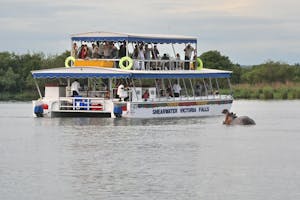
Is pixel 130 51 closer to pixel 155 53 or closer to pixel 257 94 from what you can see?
pixel 155 53

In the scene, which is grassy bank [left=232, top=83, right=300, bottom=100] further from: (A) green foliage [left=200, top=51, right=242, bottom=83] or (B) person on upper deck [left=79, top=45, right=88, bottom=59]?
(B) person on upper deck [left=79, top=45, right=88, bottom=59]

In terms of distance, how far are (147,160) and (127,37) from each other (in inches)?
742

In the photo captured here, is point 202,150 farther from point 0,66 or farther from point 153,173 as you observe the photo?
point 0,66

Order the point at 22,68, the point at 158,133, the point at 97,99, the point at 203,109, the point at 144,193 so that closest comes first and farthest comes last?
the point at 144,193
the point at 158,133
the point at 97,99
the point at 203,109
the point at 22,68

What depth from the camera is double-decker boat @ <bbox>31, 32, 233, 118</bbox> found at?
1802 inches

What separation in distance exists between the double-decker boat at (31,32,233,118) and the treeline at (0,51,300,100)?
1068 inches

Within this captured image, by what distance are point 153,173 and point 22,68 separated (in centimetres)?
5836

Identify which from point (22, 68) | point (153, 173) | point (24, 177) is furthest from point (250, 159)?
point (22, 68)

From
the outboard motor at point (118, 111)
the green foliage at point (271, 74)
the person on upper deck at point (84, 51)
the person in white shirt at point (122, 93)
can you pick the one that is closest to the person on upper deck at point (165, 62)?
the person on upper deck at point (84, 51)

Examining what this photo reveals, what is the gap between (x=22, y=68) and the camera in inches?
3310

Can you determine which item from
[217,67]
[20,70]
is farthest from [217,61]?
[20,70]

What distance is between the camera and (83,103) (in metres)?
46.0

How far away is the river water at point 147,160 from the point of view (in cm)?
2394

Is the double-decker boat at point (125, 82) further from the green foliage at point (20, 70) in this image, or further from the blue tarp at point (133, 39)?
the green foliage at point (20, 70)
